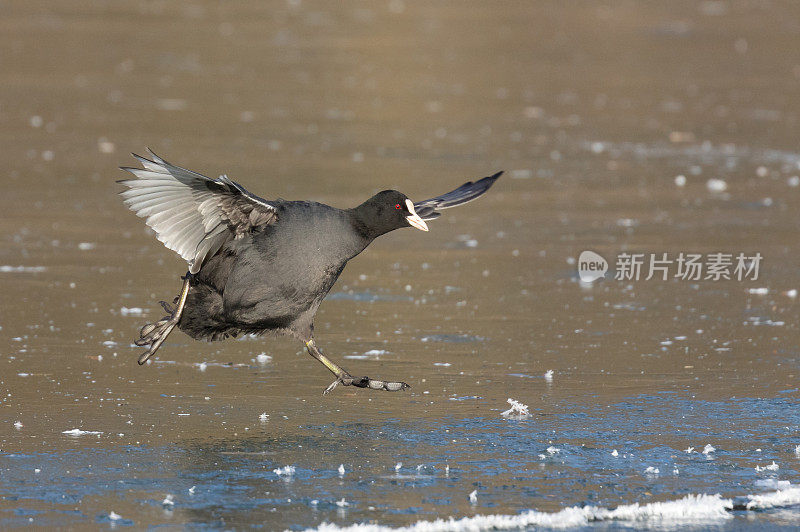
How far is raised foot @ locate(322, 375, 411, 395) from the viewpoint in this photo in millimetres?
7160

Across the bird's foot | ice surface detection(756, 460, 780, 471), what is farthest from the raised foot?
ice surface detection(756, 460, 780, 471)

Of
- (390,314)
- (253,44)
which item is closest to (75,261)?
(390,314)

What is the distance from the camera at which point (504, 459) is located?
6223mm

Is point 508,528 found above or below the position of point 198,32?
below

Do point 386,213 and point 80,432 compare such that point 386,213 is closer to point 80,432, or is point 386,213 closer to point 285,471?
point 285,471

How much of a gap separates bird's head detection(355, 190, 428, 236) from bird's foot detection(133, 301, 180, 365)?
1180mm

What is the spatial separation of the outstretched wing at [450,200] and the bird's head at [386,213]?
0.55 m

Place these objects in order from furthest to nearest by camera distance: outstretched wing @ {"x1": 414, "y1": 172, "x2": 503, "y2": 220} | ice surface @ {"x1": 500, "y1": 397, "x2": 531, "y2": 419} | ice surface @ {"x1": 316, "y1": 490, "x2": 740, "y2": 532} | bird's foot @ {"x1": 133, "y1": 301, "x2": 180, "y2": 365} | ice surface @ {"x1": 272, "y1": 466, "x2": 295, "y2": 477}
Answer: outstretched wing @ {"x1": 414, "y1": 172, "x2": 503, "y2": 220} → bird's foot @ {"x1": 133, "y1": 301, "x2": 180, "y2": 365} → ice surface @ {"x1": 500, "y1": 397, "x2": 531, "y2": 419} → ice surface @ {"x1": 272, "y1": 466, "x2": 295, "y2": 477} → ice surface @ {"x1": 316, "y1": 490, "x2": 740, "y2": 532}

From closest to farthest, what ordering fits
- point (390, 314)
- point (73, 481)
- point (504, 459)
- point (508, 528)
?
point (508, 528) < point (73, 481) < point (504, 459) < point (390, 314)

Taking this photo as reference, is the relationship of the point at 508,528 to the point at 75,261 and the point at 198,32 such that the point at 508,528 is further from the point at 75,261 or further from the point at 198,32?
the point at 198,32

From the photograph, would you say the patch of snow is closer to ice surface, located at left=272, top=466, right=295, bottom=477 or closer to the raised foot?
ice surface, located at left=272, top=466, right=295, bottom=477

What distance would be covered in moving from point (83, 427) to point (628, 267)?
205 inches

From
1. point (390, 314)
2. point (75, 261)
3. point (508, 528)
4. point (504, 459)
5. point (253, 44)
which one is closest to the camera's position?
point (508, 528)

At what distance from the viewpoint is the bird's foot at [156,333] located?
7.31 m
